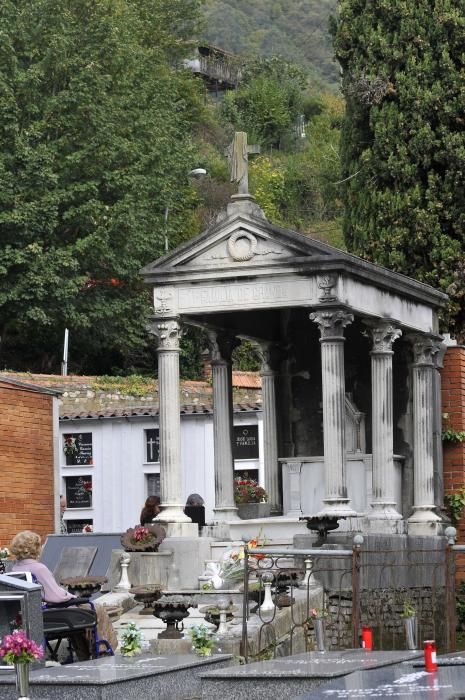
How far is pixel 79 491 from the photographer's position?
36.8 m

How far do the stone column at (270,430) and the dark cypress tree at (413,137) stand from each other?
4746mm

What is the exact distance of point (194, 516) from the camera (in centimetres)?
2433

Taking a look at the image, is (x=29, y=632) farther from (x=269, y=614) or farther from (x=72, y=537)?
(x=72, y=537)

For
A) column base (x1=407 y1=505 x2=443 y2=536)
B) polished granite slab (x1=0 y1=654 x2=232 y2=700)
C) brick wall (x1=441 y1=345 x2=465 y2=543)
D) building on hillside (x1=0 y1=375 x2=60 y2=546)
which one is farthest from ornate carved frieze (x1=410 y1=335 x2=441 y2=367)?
polished granite slab (x1=0 y1=654 x2=232 y2=700)

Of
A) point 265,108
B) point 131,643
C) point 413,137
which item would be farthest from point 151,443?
point 265,108

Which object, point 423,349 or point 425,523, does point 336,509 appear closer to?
point 425,523

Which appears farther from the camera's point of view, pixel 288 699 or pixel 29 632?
pixel 29 632

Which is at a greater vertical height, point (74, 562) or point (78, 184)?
point (78, 184)

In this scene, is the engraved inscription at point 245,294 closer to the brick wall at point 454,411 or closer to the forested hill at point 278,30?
the brick wall at point 454,411

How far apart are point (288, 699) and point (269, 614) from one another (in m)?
5.83


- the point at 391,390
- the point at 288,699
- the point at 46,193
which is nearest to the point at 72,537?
the point at 391,390

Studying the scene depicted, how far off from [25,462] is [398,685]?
14094 mm

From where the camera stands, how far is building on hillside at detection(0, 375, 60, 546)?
24.2m

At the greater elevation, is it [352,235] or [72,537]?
[352,235]
